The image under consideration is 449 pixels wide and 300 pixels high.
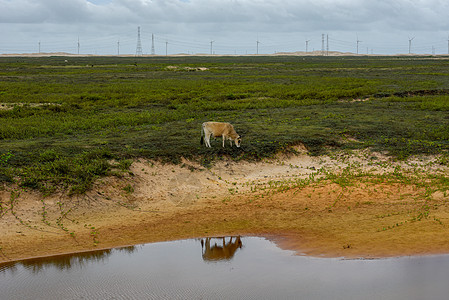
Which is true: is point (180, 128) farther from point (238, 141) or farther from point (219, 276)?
point (219, 276)

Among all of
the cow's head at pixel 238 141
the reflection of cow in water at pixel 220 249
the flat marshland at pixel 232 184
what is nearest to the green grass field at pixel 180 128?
the flat marshland at pixel 232 184

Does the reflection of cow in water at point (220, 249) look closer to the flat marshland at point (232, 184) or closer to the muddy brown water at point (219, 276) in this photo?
the muddy brown water at point (219, 276)

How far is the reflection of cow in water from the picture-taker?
38.8 ft

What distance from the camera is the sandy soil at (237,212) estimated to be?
40.5ft

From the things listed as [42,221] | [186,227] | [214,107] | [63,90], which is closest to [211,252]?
[186,227]

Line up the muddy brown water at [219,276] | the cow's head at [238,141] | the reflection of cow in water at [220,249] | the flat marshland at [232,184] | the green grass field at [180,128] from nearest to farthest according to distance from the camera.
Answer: the muddy brown water at [219,276]
the reflection of cow in water at [220,249]
the flat marshland at [232,184]
the green grass field at [180,128]
the cow's head at [238,141]

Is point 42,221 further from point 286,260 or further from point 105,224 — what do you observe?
point 286,260

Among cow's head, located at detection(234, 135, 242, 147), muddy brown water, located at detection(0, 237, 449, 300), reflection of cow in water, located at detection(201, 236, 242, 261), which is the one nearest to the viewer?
muddy brown water, located at detection(0, 237, 449, 300)

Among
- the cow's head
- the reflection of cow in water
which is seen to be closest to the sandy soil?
the reflection of cow in water

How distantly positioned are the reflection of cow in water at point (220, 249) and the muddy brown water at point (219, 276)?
0.09 feet

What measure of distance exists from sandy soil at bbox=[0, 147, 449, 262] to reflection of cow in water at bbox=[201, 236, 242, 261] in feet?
1.67

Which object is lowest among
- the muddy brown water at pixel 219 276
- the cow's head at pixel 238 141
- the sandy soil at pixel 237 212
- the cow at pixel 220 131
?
the muddy brown water at pixel 219 276

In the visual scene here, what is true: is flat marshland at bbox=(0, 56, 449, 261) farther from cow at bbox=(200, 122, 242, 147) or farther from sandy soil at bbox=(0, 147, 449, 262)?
cow at bbox=(200, 122, 242, 147)

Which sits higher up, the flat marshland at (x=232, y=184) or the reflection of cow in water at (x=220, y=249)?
the flat marshland at (x=232, y=184)
